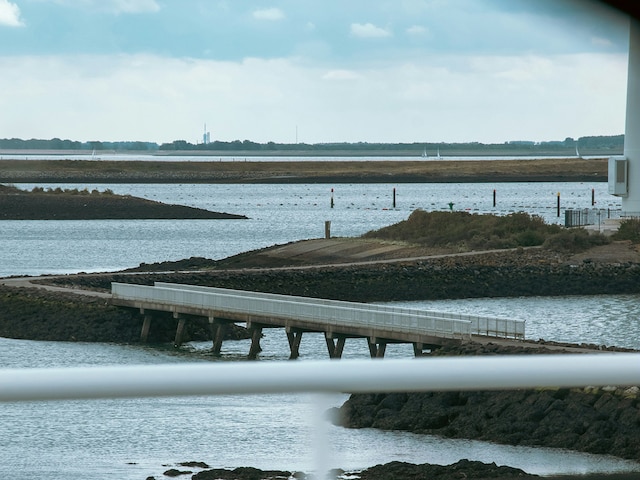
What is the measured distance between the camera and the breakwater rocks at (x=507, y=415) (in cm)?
276

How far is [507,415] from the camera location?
561 centimetres

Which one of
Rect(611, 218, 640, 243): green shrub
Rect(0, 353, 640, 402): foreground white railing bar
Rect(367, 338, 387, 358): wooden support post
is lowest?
Rect(367, 338, 387, 358): wooden support post

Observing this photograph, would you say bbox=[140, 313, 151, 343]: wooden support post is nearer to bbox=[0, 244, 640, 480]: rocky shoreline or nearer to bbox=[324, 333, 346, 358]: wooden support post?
bbox=[0, 244, 640, 480]: rocky shoreline

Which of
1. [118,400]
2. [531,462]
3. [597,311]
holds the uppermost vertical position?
[118,400]

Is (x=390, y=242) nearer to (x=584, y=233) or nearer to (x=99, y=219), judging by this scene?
(x=584, y=233)

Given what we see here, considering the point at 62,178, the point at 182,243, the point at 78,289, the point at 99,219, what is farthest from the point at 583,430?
the point at 62,178

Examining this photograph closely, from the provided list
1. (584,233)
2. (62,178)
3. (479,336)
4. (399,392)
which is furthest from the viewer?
(62,178)

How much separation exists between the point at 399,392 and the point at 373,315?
24.6m

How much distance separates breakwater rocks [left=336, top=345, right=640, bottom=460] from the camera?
276 cm

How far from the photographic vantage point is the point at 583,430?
29.9ft

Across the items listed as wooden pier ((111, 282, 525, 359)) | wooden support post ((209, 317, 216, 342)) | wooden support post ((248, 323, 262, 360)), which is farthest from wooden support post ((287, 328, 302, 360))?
wooden support post ((209, 317, 216, 342))

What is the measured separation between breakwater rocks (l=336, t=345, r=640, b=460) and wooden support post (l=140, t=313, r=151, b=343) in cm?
2018

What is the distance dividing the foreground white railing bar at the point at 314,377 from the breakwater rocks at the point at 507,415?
0.32 feet

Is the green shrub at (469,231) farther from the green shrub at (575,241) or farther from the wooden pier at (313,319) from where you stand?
the wooden pier at (313,319)
